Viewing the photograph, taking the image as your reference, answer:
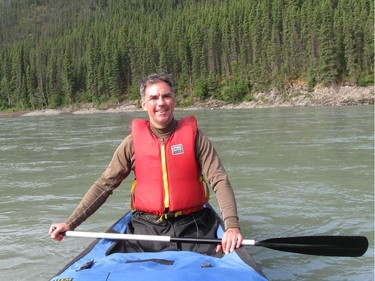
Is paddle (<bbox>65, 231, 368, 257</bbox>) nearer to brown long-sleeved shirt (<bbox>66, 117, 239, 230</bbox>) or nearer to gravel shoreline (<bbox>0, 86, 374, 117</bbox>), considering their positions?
brown long-sleeved shirt (<bbox>66, 117, 239, 230</bbox>)

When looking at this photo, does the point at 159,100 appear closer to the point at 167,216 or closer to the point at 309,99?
the point at 167,216

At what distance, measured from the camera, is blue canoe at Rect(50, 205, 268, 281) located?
2.74 meters

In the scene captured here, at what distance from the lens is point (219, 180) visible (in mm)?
3506

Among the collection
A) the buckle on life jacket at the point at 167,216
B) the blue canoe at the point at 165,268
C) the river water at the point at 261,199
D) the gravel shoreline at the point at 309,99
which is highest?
the buckle on life jacket at the point at 167,216

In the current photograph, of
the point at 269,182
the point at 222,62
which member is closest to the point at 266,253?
the point at 269,182

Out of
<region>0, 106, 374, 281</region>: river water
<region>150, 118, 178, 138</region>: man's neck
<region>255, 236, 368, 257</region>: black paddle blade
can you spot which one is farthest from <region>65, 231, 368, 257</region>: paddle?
<region>0, 106, 374, 281</region>: river water

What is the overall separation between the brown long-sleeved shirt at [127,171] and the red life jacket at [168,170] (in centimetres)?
6

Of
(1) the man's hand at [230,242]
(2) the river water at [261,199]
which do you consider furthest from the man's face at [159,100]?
(2) the river water at [261,199]

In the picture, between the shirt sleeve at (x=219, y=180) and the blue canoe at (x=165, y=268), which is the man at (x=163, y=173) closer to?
Result: the shirt sleeve at (x=219, y=180)

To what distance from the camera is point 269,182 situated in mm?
8484

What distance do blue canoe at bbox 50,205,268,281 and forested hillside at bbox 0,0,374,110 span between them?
49.5m

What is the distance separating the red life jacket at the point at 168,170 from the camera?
145 inches

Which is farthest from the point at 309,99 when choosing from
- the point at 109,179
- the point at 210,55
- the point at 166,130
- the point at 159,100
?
the point at 159,100

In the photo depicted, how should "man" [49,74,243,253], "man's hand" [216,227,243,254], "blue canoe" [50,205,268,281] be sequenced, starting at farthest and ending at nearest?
"man" [49,74,243,253]
"man's hand" [216,227,243,254]
"blue canoe" [50,205,268,281]
